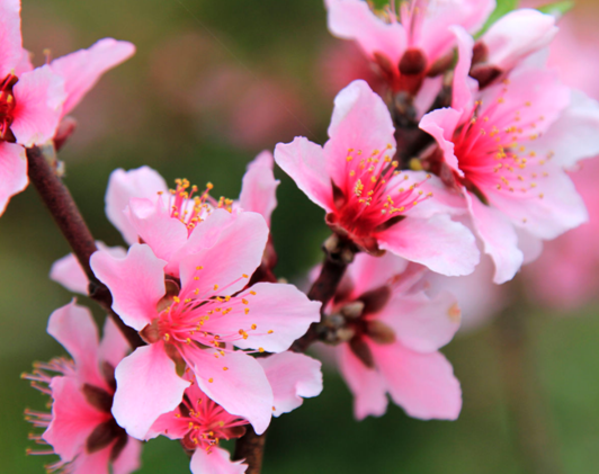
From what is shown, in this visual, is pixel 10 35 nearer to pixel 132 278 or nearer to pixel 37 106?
pixel 37 106

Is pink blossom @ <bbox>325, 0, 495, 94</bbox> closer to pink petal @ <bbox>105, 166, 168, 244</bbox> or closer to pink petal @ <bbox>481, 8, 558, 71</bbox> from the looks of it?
pink petal @ <bbox>481, 8, 558, 71</bbox>

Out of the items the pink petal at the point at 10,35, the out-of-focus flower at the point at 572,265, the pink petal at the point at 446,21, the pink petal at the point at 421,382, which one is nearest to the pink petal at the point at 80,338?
the pink petal at the point at 10,35

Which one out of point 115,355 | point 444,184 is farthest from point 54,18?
point 444,184

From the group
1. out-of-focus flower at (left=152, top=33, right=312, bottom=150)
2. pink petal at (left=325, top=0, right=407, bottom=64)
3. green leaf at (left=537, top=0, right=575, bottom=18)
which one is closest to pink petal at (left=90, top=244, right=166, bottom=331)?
pink petal at (left=325, top=0, right=407, bottom=64)

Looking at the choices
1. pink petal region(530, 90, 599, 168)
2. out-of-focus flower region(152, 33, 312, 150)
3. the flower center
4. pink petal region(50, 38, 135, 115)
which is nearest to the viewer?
the flower center

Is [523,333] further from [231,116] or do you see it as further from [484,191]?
Answer: [231,116]

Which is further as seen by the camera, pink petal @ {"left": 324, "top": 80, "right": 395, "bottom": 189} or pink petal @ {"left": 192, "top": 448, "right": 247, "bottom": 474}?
pink petal @ {"left": 324, "top": 80, "right": 395, "bottom": 189}
